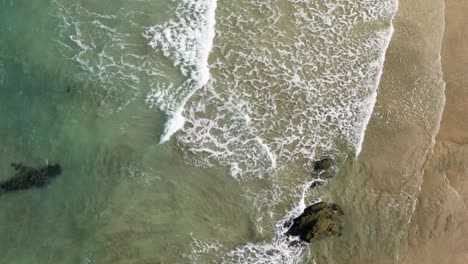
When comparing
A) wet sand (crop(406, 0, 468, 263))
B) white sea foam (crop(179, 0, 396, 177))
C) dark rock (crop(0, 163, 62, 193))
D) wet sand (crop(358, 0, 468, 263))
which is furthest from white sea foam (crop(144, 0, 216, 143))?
wet sand (crop(406, 0, 468, 263))

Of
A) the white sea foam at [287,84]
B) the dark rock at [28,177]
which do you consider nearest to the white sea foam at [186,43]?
the white sea foam at [287,84]

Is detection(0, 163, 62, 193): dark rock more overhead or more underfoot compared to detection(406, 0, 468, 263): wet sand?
more underfoot

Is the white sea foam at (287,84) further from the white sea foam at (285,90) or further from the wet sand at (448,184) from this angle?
the wet sand at (448,184)

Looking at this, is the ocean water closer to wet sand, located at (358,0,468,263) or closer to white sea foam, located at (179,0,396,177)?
white sea foam, located at (179,0,396,177)

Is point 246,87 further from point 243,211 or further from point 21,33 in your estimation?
point 21,33

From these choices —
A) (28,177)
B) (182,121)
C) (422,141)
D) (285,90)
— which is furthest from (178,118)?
(422,141)

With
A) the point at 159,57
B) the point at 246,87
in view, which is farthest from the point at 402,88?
the point at 159,57
